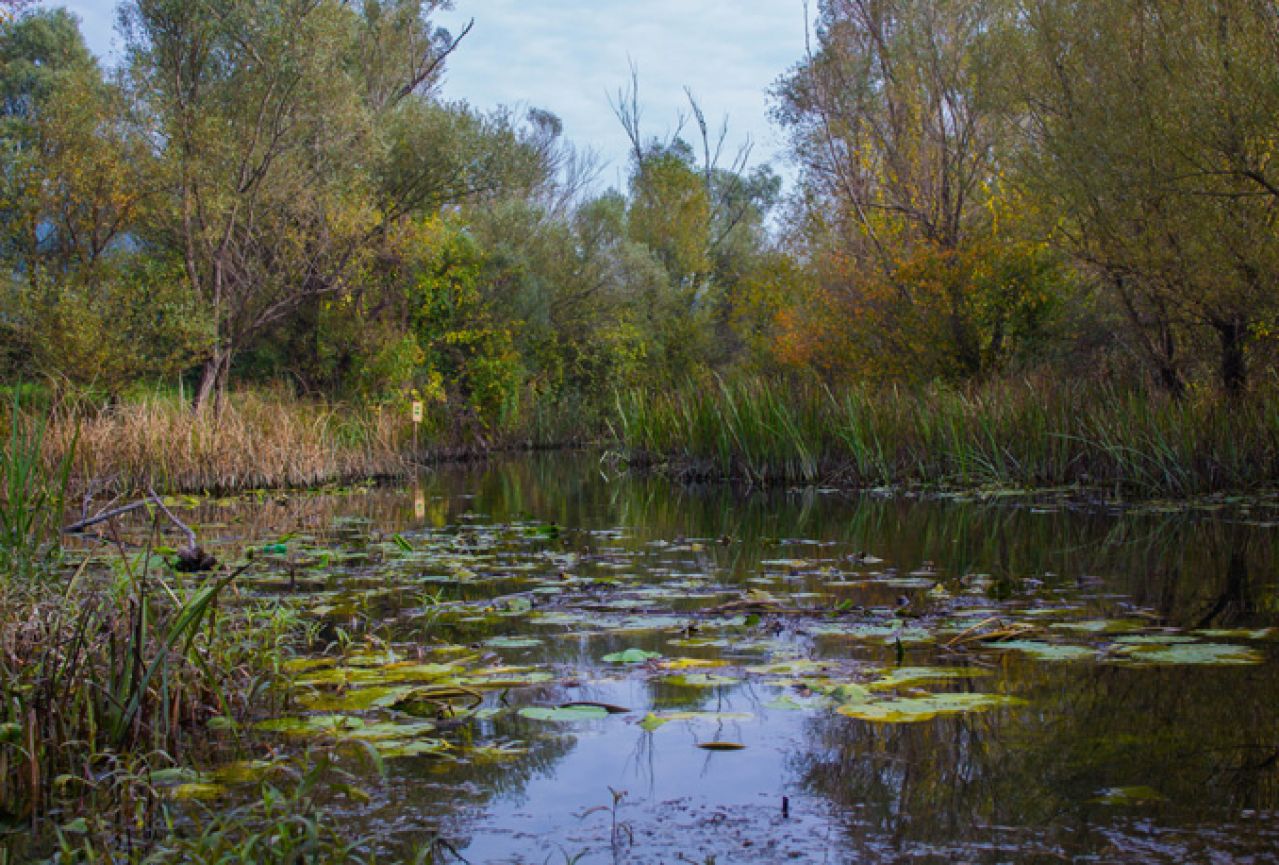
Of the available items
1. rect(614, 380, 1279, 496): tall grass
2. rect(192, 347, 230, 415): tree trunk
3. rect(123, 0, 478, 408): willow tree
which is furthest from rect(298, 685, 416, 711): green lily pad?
rect(192, 347, 230, 415): tree trunk

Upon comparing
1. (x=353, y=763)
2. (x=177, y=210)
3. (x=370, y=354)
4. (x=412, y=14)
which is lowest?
(x=353, y=763)

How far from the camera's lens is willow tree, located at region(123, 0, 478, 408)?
16.6 meters

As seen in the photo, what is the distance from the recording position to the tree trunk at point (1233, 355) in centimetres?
1191

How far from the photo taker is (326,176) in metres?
18.7

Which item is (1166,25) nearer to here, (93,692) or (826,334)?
(826,334)

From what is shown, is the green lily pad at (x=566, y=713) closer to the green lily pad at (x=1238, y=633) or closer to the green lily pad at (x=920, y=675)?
the green lily pad at (x=920, y=675)

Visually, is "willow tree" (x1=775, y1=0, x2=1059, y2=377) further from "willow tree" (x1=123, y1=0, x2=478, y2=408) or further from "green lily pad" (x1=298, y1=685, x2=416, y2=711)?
"green lily pad" (x1=298, y1=685, x2=416, y2=711)

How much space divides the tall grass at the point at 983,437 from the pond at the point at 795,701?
3597mm

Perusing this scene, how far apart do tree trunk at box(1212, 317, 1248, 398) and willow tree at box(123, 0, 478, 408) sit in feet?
43.6

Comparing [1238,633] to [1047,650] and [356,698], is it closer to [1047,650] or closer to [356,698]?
[1047,650]

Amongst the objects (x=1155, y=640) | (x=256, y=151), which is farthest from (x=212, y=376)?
(x=1155, y=640)

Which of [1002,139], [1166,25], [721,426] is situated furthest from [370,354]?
[1166,25]

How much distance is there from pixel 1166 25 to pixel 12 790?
12.1 metres

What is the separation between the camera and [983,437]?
1288 cm
